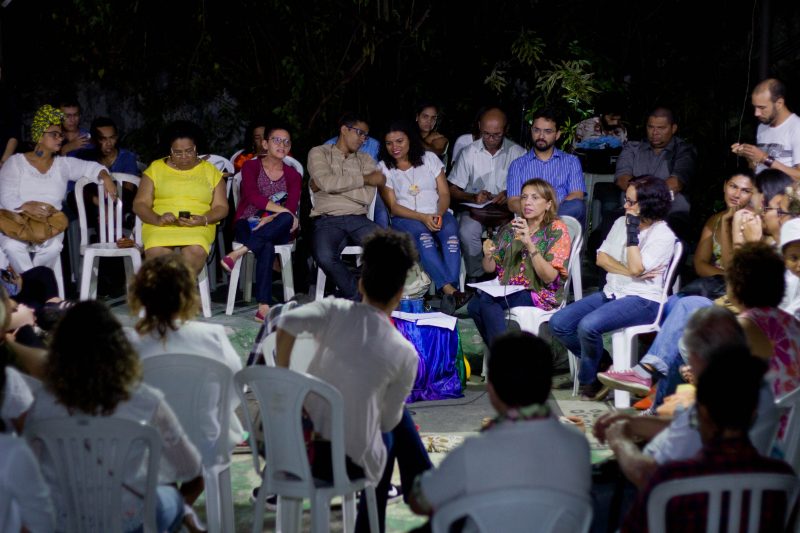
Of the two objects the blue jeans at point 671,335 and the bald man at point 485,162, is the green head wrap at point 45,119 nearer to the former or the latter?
the bald man at point 485,162

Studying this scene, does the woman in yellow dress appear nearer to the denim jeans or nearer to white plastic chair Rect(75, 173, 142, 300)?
white plastic chair Rect(75, 173, 142, 300)

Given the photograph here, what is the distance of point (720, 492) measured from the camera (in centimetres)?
213

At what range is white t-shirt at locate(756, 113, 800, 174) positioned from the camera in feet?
18.5

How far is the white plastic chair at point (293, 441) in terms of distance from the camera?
278 centimetres

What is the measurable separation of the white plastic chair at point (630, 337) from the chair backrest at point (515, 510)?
2.72 metres

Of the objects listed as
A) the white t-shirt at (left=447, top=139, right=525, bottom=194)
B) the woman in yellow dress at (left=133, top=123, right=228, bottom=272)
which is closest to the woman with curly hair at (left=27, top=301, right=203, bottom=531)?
the woman in yellow dress at (left=133, top=123, right=228, bottom=272)

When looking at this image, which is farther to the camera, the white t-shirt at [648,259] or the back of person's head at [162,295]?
the white t-shirt at [648,259]

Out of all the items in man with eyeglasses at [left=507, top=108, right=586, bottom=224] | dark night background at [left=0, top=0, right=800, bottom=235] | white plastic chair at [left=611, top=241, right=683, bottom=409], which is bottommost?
white plastic chair at [left=611, top=241, right=683, bottom=409]

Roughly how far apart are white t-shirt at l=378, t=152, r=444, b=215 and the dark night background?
1.65 meters

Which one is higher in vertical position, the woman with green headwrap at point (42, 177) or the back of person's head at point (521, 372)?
the woman with green headwrap at point (42, 177)

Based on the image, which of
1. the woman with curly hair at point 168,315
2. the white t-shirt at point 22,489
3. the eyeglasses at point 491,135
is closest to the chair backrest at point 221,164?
the eyeglasses at point 491,135

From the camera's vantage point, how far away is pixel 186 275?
3.02m

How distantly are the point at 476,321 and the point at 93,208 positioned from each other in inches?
99.0

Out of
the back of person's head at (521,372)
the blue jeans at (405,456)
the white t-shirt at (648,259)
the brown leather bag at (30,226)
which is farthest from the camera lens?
the brown leather bag at (30,226)
